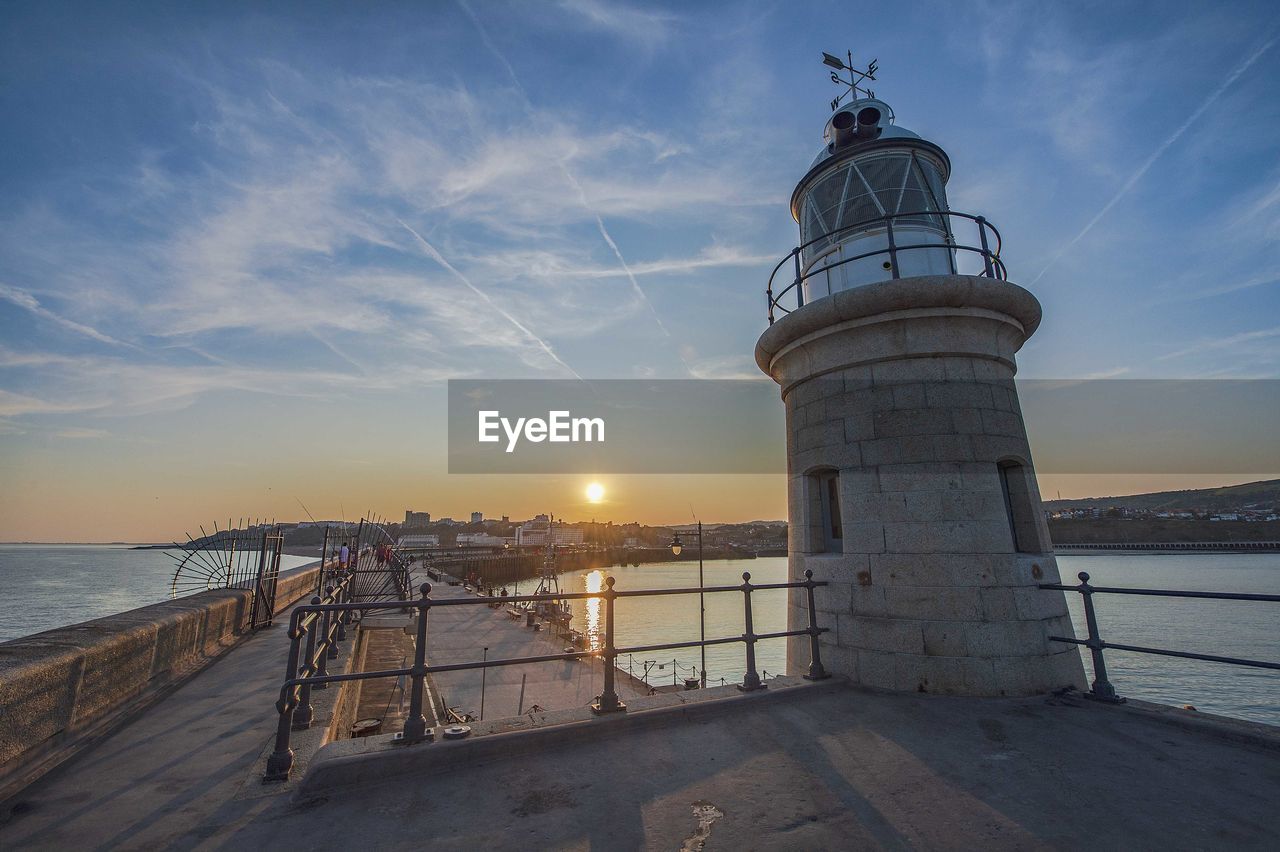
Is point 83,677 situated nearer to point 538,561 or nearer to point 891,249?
point 891,249

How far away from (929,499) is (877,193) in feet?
14.5

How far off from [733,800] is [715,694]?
2012 millimetres

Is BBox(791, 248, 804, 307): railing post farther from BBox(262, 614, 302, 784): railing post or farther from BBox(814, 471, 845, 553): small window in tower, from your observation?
BBox(262, 614, 302, 784): railing post

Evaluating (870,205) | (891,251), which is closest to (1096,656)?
(891,251)

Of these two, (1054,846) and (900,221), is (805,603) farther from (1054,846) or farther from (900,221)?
(900,221)

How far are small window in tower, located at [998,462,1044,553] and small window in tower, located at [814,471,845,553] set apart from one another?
6.41 feet

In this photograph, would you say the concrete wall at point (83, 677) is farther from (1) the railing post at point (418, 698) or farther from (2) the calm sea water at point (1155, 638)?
(2) the calm sea water at point (1155, 638)

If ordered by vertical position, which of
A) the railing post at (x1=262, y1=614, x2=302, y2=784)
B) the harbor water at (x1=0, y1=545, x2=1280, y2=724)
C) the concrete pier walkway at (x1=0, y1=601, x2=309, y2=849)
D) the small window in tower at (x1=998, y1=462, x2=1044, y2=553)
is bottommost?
the harbor water at (x1=0, y1=545, x2=1280, y2=724)

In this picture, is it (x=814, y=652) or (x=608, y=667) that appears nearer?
(x=608, y=667)

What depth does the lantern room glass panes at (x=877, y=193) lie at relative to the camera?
7.56 metres

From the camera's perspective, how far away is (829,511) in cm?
755

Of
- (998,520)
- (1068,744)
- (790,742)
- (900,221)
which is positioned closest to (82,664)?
(790,742)

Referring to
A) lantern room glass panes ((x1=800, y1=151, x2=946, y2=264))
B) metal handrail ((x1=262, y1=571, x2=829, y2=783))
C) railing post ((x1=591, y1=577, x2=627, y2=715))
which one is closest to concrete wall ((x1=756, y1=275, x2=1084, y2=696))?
lantern room glass panes ((x1=800, y1=151, x2=946, y2=264))

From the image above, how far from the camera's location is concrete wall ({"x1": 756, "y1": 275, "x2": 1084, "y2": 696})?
593 centimetres
